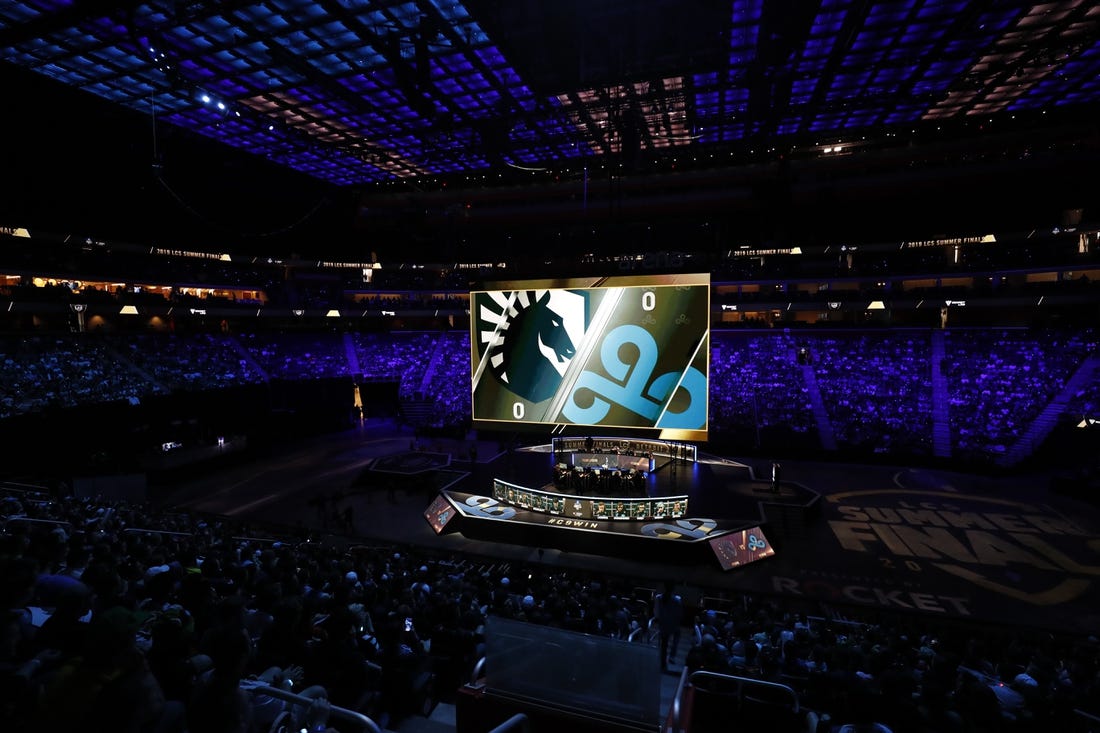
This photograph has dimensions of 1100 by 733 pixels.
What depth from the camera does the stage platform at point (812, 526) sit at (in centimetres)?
1256

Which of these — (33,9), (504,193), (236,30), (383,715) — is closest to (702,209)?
(504,193)

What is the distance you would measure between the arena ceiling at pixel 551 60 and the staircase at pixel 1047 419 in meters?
11.5

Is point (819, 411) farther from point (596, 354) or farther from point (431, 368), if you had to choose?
point (431, 368)

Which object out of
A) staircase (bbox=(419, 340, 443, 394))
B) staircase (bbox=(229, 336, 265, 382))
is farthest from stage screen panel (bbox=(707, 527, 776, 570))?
staircase (bbox=(229, 336, 265, 382))

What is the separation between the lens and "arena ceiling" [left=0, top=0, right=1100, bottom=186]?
474 inches

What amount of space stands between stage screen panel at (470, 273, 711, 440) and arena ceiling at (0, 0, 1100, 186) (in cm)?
432

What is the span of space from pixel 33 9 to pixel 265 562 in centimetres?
1441

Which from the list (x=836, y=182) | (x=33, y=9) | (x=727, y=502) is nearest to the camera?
(x=33, y=9)

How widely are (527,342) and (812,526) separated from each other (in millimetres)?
11595

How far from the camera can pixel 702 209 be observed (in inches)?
1120

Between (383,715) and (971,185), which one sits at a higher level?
(971,185)

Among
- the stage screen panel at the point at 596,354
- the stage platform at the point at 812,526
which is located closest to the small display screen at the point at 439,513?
the stage platform at the point at 812,526

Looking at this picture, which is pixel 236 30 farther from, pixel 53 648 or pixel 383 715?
pixel 383 715

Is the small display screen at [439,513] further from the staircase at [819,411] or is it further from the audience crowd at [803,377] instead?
the staircase at [819,411]
